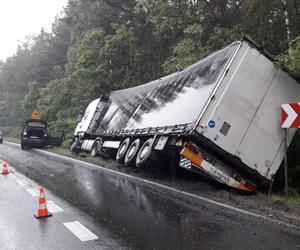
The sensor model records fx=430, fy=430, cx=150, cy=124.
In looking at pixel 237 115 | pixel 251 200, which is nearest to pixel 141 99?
pixel 237 115

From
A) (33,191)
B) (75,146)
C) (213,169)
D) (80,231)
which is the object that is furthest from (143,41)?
(80,231)

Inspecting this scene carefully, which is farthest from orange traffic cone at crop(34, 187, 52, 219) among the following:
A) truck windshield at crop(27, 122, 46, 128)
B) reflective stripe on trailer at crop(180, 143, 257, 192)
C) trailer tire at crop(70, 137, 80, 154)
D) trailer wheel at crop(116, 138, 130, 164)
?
truck windshield at crop(27, 122, 46, 128)

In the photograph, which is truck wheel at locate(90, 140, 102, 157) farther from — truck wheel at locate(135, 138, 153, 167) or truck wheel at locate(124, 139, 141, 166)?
truck wheel at locate(135, 138, 153, 167)

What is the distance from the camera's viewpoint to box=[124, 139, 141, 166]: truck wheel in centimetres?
1294

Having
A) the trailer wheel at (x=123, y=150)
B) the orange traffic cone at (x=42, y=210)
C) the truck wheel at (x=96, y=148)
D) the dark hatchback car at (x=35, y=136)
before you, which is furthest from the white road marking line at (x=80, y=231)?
the dark hatchback car at (x=35, y=136)

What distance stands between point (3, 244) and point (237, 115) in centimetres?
567

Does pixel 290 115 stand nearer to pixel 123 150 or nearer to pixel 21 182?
pixel 123 150

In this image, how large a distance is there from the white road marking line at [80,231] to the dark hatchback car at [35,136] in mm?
22615

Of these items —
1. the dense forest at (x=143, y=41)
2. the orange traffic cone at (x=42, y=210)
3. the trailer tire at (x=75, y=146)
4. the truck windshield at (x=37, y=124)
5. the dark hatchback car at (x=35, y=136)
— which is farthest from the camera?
the truck windshield at (x=37, y=124)

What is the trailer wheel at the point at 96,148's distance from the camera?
18.0 metres

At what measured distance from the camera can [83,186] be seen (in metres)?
11.0

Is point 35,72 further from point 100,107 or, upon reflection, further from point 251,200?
point 251,200

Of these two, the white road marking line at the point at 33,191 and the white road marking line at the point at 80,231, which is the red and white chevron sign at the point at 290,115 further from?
the white road marking line at the point at 33,191

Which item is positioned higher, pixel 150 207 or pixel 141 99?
pixel 141 99
